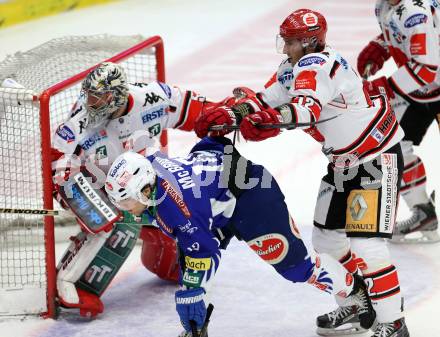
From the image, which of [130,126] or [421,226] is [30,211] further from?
[421,226]

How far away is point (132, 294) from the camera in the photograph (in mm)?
5090

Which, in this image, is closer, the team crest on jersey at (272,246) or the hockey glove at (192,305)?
the hockey glove at (192,305)

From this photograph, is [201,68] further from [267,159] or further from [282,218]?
[282,218]

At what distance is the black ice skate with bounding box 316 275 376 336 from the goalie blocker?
895 millimetres

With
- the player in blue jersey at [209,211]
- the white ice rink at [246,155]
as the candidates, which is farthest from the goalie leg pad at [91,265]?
the player in blue jersey at [209,211]

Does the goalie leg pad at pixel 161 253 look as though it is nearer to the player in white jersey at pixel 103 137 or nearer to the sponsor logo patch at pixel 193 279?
the player in white jersey at pixel 103 137

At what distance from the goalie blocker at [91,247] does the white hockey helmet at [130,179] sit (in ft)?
2.68

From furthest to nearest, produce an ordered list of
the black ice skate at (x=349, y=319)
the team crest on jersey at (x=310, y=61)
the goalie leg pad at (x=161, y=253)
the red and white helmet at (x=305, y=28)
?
the goalie leg pad at (x=161, y=253) < the black ice skate at (x=349, y=319) < the red and white helmet at (x=305, y=28) < the team crest on jersey at (x=310, y=61)

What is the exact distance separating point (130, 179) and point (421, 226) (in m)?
2.25

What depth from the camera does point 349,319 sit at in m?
4.62

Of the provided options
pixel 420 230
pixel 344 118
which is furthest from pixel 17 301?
pixel 420 230

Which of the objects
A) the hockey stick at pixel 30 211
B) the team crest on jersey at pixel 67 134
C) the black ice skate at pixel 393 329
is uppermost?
the team crest on jersey at pixel 67 134

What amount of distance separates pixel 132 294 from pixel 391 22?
72.2 inches

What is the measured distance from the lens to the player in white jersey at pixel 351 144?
413cm
